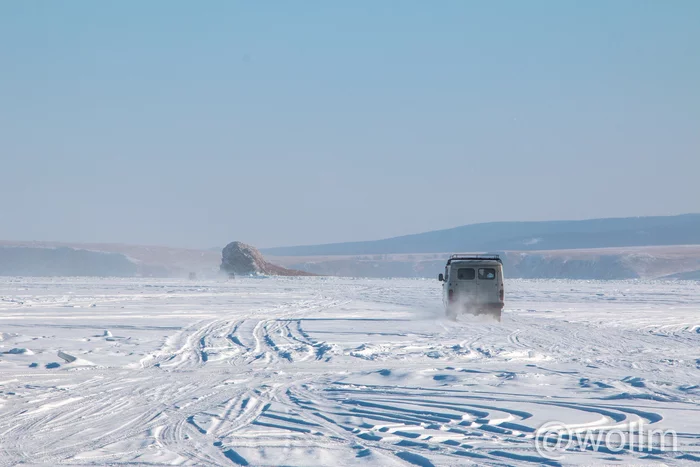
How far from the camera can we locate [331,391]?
11.6 metres

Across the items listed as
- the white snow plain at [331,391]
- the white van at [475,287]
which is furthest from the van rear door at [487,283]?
the white snow plain at [331,391]

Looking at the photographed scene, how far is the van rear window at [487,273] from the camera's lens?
2523 cm

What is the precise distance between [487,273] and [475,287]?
2.05 ft

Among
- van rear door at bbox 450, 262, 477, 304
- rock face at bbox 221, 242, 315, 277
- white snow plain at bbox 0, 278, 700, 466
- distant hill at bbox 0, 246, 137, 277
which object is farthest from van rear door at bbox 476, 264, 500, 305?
distant hill at bbox 0, 246, 137, 277

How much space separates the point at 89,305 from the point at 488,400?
23.2m

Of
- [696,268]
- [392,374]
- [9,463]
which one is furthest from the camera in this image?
[696,268]

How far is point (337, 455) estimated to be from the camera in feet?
25.8

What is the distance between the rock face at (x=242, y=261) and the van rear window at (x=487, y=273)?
60.7 metres

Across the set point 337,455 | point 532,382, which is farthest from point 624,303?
point 337,455

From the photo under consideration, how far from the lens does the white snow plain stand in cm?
805

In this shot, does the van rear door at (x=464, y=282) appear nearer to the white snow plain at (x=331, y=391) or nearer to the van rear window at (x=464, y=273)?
the van rear window at (x=464, y=273)

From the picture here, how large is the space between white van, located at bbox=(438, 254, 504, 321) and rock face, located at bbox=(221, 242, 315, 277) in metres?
60.5

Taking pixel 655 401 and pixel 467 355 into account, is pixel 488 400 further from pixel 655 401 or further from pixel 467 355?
pixel 467 355

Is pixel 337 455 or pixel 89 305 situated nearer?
pixel 337 455
